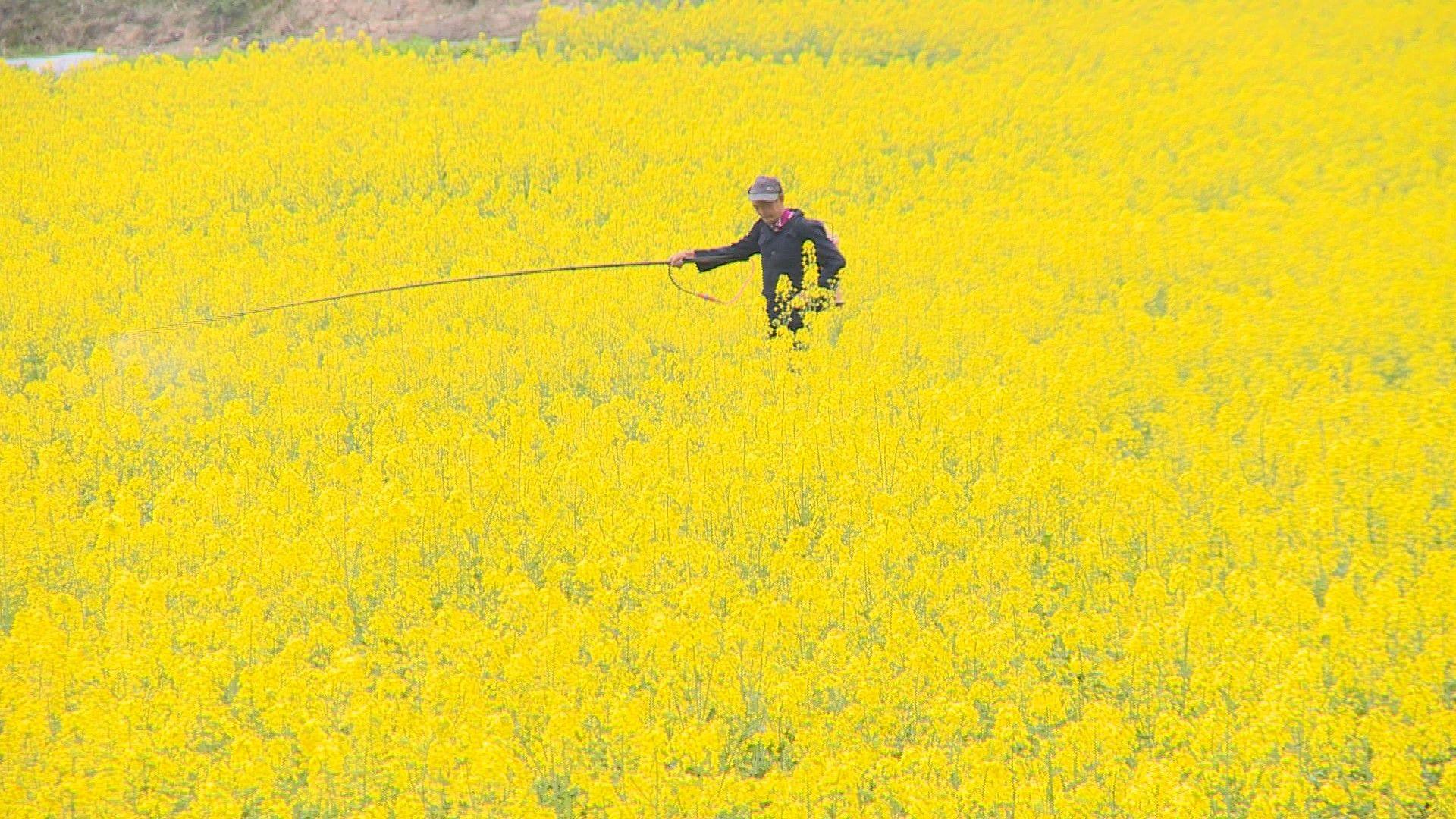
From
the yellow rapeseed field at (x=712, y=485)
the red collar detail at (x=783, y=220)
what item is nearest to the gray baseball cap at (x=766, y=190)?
the red collar detail at (x=783, y=220)

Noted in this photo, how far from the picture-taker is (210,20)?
22.2m

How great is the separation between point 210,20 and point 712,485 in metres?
18.7

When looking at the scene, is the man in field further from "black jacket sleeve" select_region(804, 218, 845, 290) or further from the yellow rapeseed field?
the yellow rapeseed field

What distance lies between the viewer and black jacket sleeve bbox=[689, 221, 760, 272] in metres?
8.57

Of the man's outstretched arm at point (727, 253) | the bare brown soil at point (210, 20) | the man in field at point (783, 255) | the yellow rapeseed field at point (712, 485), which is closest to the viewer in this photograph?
the yellow rapeseed field at point (712, 485)

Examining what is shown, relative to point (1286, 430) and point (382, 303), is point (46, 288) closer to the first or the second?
point (382, 303)

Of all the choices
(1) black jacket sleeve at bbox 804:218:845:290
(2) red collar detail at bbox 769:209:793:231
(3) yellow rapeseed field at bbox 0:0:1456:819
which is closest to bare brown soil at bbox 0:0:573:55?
(3) yellow rapeseed field at bbox 0:0:1456:819

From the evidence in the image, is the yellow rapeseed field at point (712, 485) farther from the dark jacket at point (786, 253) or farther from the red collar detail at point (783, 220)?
the red collar detail at point (783, 220)

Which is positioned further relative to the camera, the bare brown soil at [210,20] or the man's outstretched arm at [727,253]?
the bare brown soil at [210,20]

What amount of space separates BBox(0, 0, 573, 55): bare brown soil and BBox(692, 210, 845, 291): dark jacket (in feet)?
44.1

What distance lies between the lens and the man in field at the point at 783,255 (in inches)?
330

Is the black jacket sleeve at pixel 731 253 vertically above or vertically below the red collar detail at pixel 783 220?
below

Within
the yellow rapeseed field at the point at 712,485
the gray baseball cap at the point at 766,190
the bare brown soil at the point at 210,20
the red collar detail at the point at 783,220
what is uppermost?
the gray baseball cap at the point at 766,190

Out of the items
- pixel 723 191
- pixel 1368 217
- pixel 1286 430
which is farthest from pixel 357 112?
pixel 1286 430
